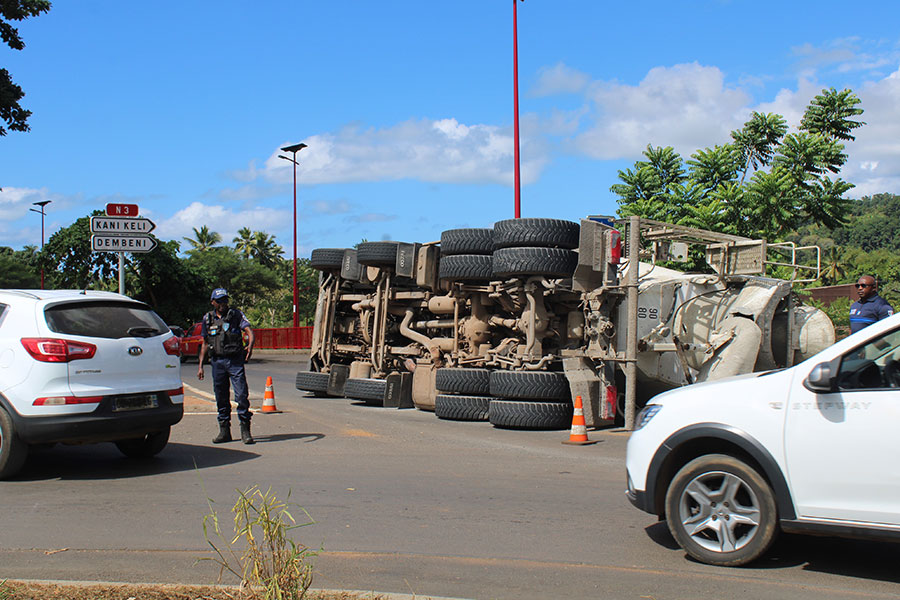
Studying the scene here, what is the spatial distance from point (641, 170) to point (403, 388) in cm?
1475

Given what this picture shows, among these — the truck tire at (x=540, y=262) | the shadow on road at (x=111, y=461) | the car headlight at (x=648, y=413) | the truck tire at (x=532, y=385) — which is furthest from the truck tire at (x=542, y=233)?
the car headlight at (x=648, y=413)

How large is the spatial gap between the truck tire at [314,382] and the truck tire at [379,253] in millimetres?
2613

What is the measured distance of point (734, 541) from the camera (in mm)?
4914

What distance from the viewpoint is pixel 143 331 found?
27.0 ft

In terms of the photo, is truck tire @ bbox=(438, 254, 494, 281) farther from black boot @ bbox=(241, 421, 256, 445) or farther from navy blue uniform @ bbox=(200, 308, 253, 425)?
black boot @ bbox=(241, 421, 256, 445)

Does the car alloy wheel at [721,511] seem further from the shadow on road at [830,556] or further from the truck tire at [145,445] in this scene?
the truck tire at [145,445]

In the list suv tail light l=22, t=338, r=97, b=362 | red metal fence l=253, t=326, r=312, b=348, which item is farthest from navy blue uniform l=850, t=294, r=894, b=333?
red metal fence l=253, t=326, r=312, b=348

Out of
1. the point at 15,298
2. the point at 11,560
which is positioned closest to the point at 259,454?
the point at 15,298

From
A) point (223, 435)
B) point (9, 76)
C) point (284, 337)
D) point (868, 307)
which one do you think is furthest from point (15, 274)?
point (868, 307)

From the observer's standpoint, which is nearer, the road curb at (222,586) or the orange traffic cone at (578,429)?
the road curb at (222,586)

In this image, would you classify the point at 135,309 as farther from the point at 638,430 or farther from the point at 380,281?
the point at 380,281

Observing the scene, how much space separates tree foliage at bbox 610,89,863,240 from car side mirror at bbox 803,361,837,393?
63.2 feet

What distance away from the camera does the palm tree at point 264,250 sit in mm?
89000

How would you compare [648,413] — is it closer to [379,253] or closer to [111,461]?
[111,461]
